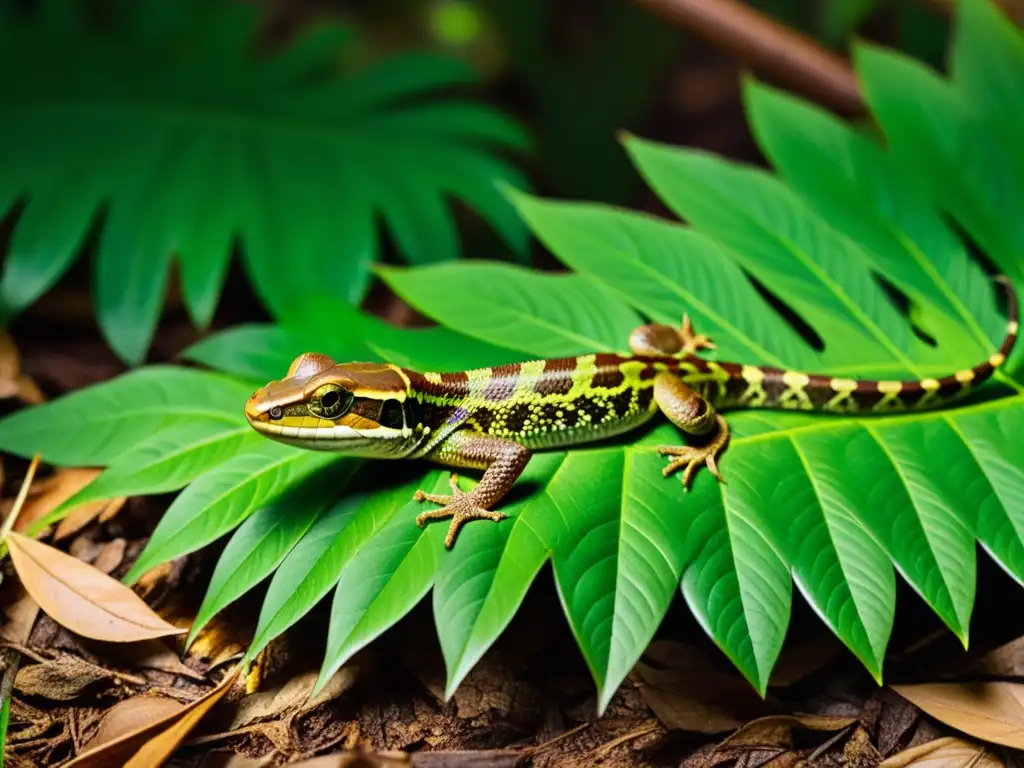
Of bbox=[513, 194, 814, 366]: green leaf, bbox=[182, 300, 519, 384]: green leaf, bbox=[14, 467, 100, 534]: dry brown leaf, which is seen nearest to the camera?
bbox=[14, 467, 100, 534]: dry brown leaf

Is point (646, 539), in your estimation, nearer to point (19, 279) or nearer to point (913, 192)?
point (913, 192)

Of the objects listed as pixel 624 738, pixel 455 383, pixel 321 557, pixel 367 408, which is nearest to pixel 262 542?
pixel 321 557

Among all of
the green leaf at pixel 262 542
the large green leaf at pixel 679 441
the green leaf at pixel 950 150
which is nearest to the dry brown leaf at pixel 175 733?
the green leaf at pixel 262 542

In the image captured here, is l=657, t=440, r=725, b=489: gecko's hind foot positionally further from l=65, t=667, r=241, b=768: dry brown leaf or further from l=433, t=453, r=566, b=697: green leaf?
l=65, t=667, r=241, b=768: dry brown leaf

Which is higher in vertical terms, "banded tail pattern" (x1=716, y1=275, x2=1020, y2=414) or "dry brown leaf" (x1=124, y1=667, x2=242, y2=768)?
"banded tail pattern" (x1=716, y1=275, x2=1020, y2=414)

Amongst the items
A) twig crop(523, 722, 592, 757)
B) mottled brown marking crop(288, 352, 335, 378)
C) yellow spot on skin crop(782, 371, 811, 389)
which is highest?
mottled brown marking crop(288, 352, 335, 378)

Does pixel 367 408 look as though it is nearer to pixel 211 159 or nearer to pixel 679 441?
pixel 679 441

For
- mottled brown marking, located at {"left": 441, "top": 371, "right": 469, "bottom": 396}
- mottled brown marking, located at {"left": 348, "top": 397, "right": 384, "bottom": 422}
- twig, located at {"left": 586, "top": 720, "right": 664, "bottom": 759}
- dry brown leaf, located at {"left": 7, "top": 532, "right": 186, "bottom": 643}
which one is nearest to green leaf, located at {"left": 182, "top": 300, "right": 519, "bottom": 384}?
mottled brown marking, located at {"left": 441, "top": 371, "right": 469, "bottom": 396}

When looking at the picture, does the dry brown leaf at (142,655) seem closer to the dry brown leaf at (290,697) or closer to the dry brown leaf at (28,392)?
the dry brown leaf at (290,697)
